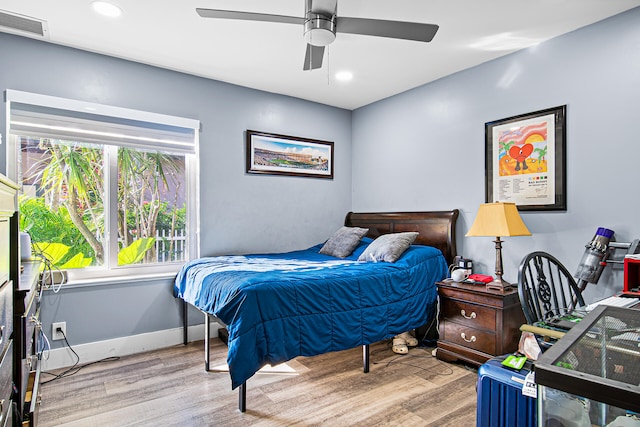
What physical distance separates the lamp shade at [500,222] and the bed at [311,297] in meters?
0.63

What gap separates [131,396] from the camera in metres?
2.38

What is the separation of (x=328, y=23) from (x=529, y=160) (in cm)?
195

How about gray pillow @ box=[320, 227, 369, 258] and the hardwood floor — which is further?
gray pillow @ box=[320, 227, 369, 258]

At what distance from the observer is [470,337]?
2.80 meters

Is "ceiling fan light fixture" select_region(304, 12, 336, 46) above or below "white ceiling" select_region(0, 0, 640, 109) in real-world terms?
below

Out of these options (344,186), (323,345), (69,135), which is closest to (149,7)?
(69,135)

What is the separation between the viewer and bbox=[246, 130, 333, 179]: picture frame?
3848 mm

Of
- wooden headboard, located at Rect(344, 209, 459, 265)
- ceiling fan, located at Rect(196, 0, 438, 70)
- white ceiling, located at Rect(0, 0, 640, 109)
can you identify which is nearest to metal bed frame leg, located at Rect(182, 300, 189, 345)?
wooden headboard, located at Rect(344, 209, 459, 265)

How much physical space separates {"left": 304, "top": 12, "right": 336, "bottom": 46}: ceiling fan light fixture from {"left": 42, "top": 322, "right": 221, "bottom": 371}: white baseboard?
2671 mm

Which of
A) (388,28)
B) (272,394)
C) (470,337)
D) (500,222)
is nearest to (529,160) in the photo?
(500,222)

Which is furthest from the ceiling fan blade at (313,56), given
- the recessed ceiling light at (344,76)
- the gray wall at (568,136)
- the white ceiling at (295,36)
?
the gray wall at (568,136)

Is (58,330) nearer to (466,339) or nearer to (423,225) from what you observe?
(466,339)

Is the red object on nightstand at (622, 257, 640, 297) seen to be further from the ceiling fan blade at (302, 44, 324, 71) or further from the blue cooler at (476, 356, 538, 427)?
the ceiling fan blade at (302, 44, 324, 71)

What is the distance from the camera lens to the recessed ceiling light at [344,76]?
11.3 feet
